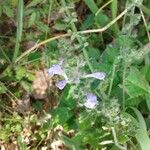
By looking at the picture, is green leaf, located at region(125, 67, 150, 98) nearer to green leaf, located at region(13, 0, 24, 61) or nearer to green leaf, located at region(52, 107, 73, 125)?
green leaf, located at region(52, 107, 73, 125)

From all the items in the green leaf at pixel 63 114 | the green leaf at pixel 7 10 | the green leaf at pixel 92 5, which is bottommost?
the green leaf at pixel 63 114

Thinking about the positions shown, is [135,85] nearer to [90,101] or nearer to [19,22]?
[90,101]

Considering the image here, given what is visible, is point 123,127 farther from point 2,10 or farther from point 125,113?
point 2,10

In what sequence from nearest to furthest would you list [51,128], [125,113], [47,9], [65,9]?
[65,9], [125,113], [47,9], [51,128]

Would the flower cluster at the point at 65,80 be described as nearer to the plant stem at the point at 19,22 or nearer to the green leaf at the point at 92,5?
the plant stem at the point at 19,22

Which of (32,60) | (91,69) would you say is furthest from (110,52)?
(32,60)

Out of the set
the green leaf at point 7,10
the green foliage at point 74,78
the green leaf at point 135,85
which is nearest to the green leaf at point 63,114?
the green foliage at point 74,78

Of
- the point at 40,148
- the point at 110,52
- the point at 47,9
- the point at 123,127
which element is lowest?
the point at 40,148
